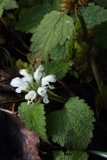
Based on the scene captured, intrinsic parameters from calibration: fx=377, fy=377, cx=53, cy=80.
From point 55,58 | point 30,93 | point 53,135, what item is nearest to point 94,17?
point 55,58

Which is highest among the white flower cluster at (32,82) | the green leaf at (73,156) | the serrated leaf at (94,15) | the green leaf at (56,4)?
the green leaf at (56,4)

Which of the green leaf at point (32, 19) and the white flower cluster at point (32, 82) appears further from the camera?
the green leaf at point (32, 19)

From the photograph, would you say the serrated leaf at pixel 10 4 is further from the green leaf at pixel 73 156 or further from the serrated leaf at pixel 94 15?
the green leaf at pixel 73 156

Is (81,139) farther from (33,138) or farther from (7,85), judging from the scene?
(7,85)

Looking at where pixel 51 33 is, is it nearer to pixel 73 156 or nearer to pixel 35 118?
pixel 35 118

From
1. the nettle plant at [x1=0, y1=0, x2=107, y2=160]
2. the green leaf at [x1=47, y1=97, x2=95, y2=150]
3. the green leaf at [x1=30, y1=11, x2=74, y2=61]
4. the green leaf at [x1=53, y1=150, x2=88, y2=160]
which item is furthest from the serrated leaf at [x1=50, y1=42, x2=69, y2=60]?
the green leaf at [x1=53, y1=150, x2=88, y2=160]

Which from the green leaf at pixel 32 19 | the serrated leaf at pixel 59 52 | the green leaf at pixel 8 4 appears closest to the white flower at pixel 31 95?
the serrated leaf at pixel 59 52
